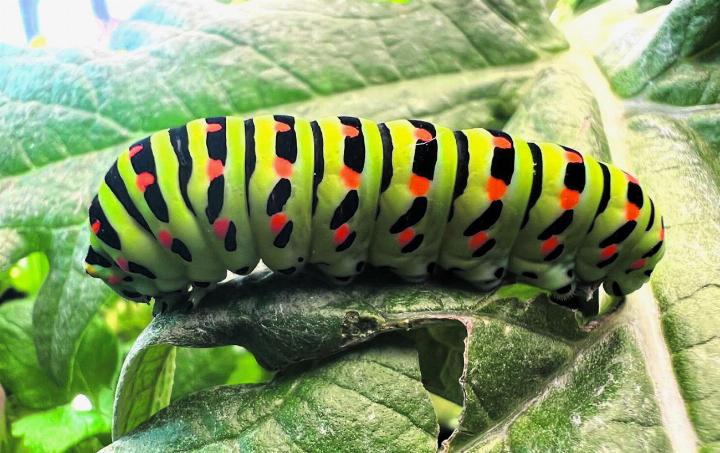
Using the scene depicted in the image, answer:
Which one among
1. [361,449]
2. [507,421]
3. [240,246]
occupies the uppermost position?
[240,246]

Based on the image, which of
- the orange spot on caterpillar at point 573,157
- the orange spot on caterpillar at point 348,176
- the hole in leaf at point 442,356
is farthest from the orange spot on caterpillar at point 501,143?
the hole in leaf at point 442,356

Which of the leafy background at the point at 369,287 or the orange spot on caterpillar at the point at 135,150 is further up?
the orange spot on caterpillar at the point at 135,150

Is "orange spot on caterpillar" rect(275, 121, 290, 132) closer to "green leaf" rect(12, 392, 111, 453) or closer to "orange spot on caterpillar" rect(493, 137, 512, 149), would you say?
"orange spot on caterpillar" rect(493, 137, 512, 149)

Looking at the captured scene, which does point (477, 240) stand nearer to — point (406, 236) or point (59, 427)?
point (406, 236)

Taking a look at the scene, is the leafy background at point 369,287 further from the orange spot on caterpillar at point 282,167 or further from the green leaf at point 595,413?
the orange spot on caterpillar at point 282,167

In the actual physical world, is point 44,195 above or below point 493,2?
below

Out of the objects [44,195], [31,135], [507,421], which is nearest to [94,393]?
[44,195]

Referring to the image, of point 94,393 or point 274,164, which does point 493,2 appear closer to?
point 274,164
